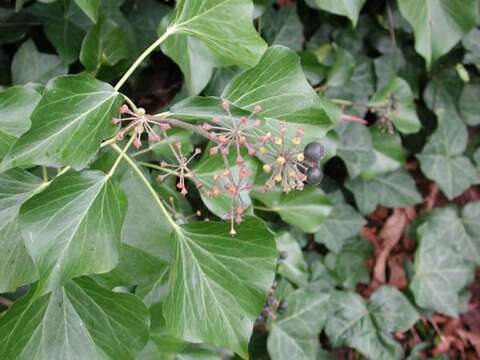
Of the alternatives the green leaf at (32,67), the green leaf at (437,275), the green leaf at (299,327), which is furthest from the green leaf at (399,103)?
the green leaf at (32,67)

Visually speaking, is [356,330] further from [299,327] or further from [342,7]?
[342,7]

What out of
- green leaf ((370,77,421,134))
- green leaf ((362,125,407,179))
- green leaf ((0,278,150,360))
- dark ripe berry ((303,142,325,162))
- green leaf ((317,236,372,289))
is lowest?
green leaf ((317,236,372,289))

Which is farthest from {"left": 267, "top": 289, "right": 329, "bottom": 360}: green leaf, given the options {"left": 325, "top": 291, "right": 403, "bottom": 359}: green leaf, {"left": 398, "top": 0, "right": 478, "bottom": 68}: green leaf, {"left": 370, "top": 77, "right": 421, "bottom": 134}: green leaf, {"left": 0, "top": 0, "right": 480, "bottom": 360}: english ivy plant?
{"left": 398, "top": 0, "right": 478, "bottom": 68}: green leaf

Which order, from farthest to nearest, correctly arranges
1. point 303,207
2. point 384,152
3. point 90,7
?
point 384,152
point 303,207
point 90,7

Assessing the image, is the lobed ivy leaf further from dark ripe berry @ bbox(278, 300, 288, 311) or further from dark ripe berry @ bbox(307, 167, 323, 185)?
dark ripe berry @ bbox(307, 167, 323, 185)

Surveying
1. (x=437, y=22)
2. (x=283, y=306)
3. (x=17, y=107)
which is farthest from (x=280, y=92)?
(x=283, y=306)

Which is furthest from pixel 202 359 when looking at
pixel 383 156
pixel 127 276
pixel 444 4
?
pixel 444 4

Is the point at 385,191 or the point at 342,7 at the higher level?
the point at 342,7
